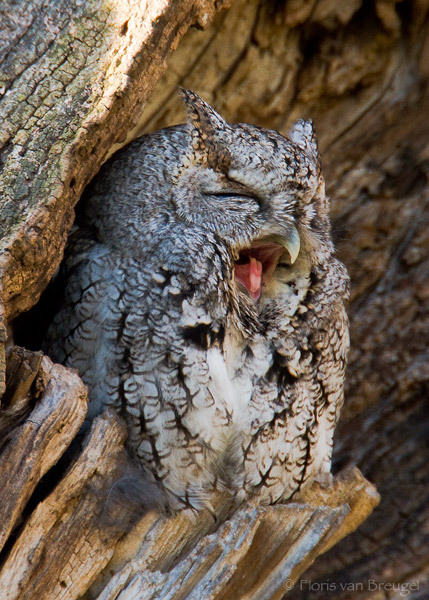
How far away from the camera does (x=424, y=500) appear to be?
2600 mm

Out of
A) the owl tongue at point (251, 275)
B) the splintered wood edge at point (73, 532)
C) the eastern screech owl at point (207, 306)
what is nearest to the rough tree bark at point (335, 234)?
the splintered wood edge at point (73, 532)

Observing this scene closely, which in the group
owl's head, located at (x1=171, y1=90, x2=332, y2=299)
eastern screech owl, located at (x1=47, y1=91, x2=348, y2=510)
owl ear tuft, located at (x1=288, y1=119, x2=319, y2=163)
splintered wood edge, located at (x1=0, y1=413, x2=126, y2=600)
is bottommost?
splintered wood edge, located at (x1=0, y1=413, x2=126, y2=600)

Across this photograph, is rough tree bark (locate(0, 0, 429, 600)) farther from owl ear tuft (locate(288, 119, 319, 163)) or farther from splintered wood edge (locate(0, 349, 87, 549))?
owl ear tuft (locate(288, 119, 319, 163))

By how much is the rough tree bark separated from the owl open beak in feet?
1.53

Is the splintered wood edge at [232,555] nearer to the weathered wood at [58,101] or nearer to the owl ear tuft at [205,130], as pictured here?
the weathered wood at [58,101]

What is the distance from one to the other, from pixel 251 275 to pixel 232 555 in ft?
2.40

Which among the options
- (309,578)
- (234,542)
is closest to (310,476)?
(234,542)

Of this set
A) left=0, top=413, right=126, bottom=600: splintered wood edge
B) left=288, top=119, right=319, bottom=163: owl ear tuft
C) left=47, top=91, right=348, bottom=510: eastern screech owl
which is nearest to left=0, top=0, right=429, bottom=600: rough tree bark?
left=0, top=413, right=126, bottom=600: splintered wood edge

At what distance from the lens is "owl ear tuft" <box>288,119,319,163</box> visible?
2.08 metres

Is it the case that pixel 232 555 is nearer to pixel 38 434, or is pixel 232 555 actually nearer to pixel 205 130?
pixel 38 434

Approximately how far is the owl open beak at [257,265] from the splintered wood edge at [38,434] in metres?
0.60

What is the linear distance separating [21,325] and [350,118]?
55.7 inches

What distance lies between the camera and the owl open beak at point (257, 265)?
1.92 meters

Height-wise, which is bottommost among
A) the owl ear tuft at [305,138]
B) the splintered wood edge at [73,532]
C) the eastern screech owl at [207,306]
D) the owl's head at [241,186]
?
the splintered wood edge at [73,532]
